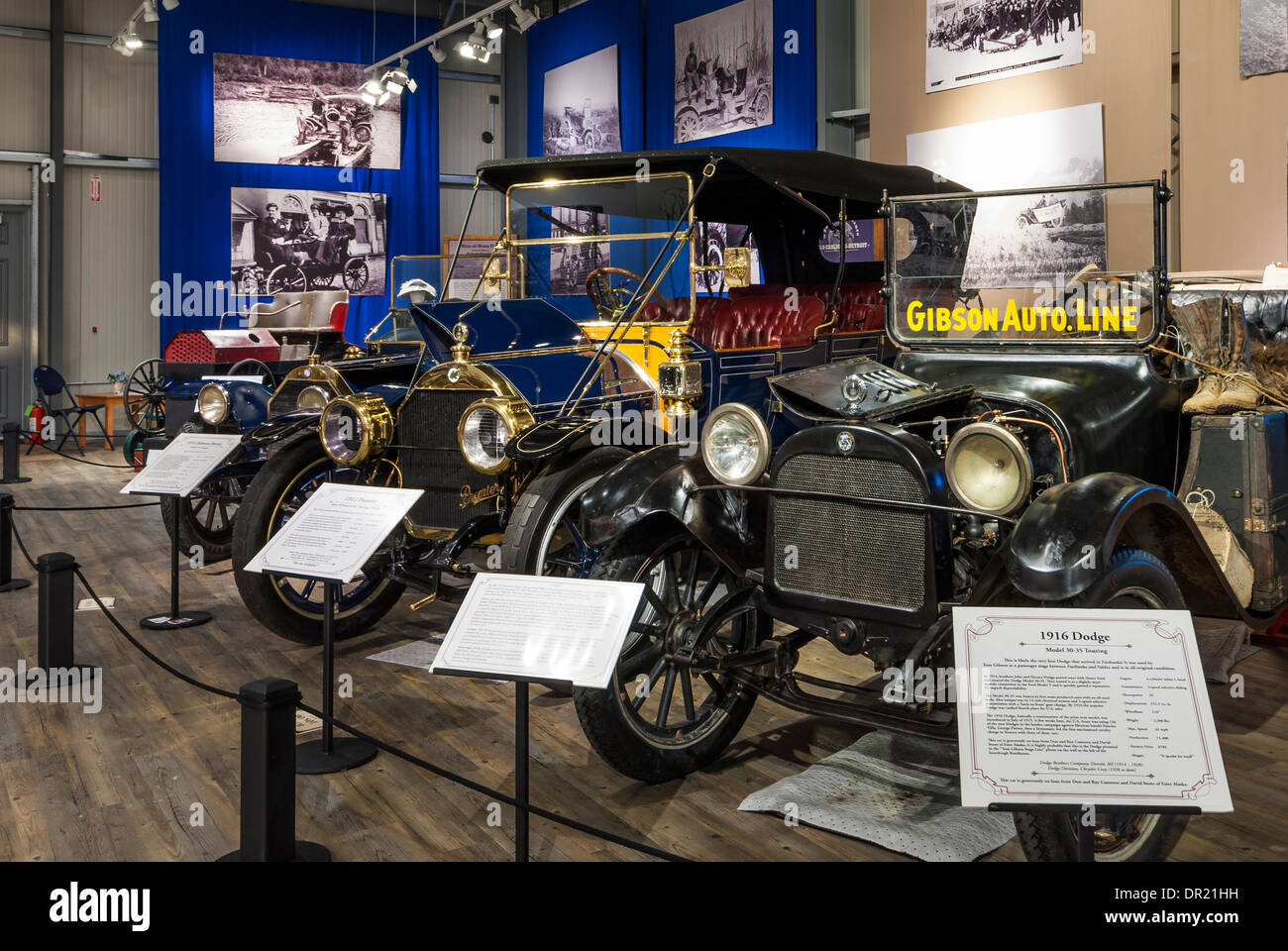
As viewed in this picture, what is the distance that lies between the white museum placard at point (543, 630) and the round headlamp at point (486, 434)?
5.44ft

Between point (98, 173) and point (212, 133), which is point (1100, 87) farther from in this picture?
point (98, 173)

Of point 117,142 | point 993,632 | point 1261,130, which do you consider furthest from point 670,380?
point 117,142

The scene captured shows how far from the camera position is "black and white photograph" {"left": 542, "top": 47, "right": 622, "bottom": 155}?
12.7 meters

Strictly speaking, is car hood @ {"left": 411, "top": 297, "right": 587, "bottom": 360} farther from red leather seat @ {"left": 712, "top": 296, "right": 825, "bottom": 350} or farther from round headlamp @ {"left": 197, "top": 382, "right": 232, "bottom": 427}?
round headlamp @ {"left": 197, "top": 382, "right": 232, "bottom": 427}

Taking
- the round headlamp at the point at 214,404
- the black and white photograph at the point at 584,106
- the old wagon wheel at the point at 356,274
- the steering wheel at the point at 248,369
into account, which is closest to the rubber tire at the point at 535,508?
the round headlamp at the point at 214,404

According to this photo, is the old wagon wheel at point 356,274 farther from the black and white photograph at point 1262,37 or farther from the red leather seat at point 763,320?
the black and white photograph at point 1262,37

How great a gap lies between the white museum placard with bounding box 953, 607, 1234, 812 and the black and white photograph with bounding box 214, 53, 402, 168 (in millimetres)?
13541

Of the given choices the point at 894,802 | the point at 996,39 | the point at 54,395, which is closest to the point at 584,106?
the point at 996,39

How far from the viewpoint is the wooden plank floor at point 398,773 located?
2.72 meters

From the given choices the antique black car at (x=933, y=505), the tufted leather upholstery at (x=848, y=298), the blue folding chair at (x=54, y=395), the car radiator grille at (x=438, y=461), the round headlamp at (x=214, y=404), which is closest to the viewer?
the antique black car at (x=933, y=505)

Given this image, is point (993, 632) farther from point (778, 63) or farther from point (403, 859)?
point (778, 63)

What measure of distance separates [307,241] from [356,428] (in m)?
10.4

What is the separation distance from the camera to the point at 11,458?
9430mm

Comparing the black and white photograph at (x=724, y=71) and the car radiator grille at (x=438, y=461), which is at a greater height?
the black and white photograph at (x=724, y=71)
